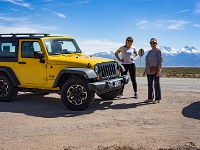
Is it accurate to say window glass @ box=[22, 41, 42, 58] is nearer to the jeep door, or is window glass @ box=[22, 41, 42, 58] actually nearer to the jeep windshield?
the jeep door

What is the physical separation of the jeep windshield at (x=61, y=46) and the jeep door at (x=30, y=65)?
296 mm

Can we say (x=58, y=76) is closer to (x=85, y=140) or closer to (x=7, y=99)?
(x=7, y=99)

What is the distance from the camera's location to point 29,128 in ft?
21.5

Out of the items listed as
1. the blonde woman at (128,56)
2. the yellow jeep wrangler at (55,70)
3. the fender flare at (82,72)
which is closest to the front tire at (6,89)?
the yellow jeep wrangler at (55,70)

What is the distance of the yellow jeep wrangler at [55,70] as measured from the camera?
830 cm

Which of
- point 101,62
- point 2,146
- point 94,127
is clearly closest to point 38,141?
point 2,146

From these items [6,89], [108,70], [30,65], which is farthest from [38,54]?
[108,70]

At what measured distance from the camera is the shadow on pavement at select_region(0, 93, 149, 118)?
8.16 meters

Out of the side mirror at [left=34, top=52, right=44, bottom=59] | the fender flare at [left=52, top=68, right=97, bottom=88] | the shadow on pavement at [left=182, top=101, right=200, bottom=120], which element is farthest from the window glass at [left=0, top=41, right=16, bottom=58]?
the shadow on pavement at [left=182, top=101, right=200, bottom=120]

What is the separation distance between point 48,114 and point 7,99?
7.47 ft

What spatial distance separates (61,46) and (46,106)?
6.18 feet

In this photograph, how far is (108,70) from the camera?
893 centimetres

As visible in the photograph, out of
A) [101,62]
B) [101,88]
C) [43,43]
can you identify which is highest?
[43,43]

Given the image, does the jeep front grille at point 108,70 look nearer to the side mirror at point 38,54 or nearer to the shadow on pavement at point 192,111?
the side mirror at point 38,54
